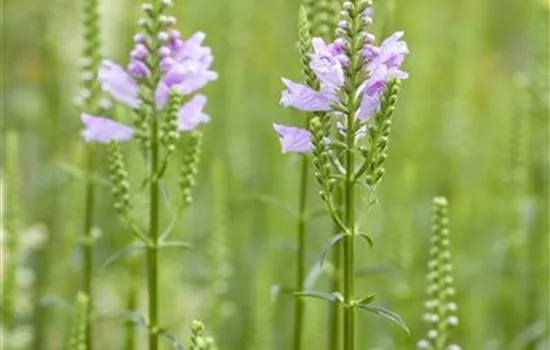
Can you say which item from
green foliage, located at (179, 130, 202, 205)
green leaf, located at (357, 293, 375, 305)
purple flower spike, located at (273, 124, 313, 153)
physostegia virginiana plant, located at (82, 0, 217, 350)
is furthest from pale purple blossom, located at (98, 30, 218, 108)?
green leaf, located at (357, 293, 375, 305)

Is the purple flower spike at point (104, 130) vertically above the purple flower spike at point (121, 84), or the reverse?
the purple flower spike at point (121, 84)

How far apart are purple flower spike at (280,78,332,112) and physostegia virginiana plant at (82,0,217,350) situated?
296 mm

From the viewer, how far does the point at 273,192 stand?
4535 millimetres

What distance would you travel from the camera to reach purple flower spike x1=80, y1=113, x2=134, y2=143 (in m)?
2.25

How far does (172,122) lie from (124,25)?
9.66ft

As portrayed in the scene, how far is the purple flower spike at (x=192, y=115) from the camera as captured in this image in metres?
2.21

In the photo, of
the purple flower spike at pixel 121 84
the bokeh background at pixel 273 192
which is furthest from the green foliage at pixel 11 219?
the purple flower spike at pixel 121 84

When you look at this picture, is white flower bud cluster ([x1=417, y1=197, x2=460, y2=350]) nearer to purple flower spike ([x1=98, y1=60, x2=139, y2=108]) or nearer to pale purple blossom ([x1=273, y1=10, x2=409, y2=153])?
pale purple blossom ([x1=273, y1=10, x2=409, y2=153])

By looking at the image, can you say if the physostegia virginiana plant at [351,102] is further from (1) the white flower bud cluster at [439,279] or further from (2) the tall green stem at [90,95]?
(2) the tall green stem at [90,95]

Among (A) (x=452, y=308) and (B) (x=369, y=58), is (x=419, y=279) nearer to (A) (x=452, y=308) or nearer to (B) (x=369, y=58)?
(A) (x=452, y=308)

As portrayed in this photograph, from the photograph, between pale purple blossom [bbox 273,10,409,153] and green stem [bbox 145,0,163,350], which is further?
green stem [bbox 145,0,163,350]

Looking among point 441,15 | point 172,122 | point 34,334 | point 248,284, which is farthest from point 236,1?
point 172,122

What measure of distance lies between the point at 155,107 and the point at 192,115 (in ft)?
0.32

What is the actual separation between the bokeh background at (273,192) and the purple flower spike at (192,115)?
1.99 ft
